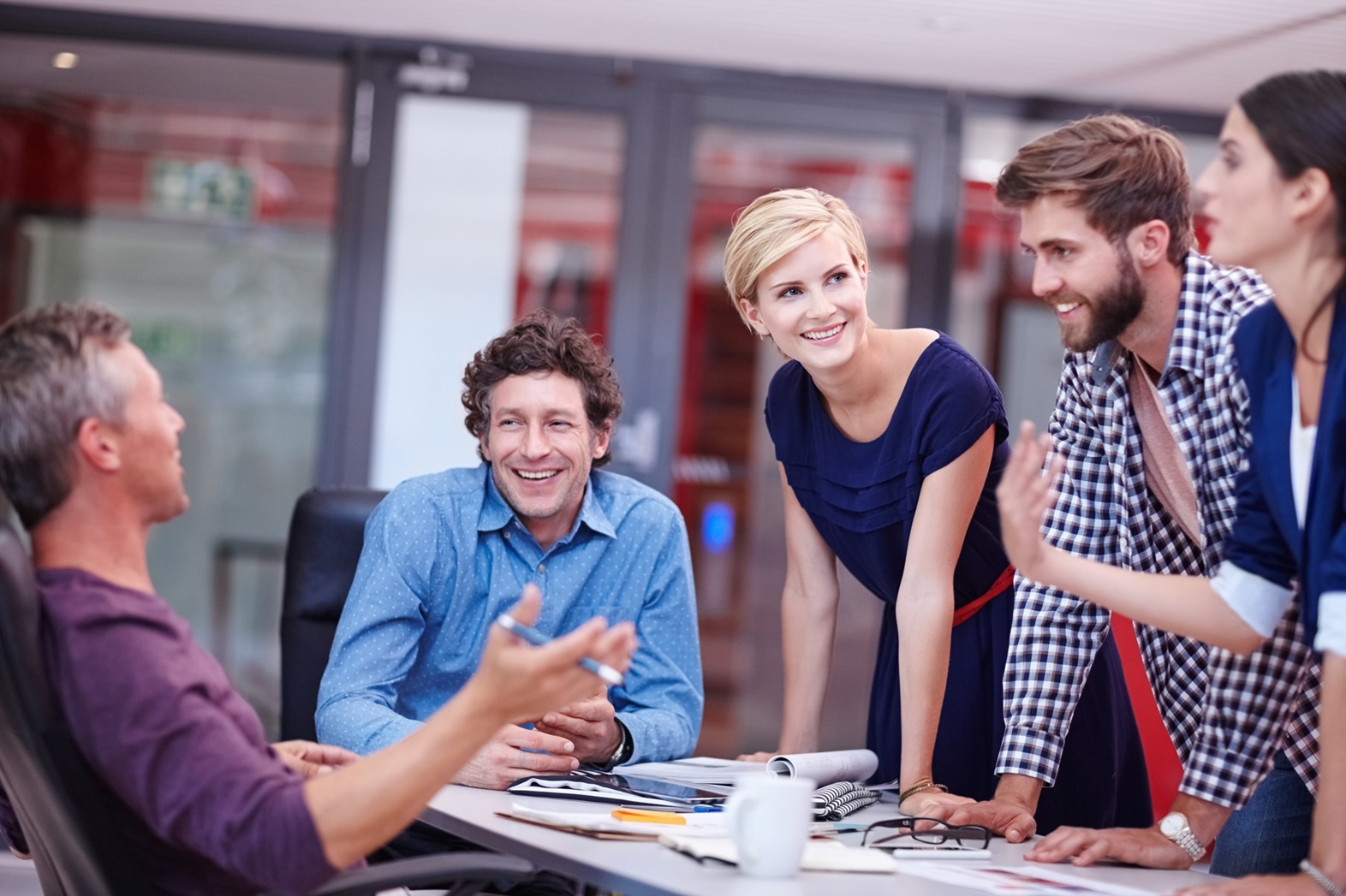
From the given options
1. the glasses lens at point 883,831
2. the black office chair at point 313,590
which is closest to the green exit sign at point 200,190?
A: the black office chair at point 313,590

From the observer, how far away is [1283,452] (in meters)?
1.61

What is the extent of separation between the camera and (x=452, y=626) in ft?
7.79

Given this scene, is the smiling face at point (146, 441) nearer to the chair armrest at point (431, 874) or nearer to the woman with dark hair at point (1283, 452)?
the chair armrest at point (431, 874)

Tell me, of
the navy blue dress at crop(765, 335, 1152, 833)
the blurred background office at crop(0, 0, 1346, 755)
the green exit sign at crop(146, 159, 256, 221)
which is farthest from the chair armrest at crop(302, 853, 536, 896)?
the green exit sign at crop(146, 159, 256, 221)

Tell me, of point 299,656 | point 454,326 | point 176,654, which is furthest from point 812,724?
point 454,326

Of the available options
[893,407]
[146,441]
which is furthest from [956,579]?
[146,441]

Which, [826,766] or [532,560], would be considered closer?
[826,766]

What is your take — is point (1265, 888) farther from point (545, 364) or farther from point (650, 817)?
point (545, 364)

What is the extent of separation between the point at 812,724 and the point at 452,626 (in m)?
0.66

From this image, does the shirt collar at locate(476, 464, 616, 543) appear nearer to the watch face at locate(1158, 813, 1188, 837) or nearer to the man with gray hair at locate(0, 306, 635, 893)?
the man with gray hair at locate(0, 306, 635, 893)

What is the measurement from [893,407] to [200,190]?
629 cm

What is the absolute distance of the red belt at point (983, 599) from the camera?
2.40 meters

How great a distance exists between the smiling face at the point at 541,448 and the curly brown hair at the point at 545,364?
19 millimetres

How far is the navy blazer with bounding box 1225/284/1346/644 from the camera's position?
1524mm
